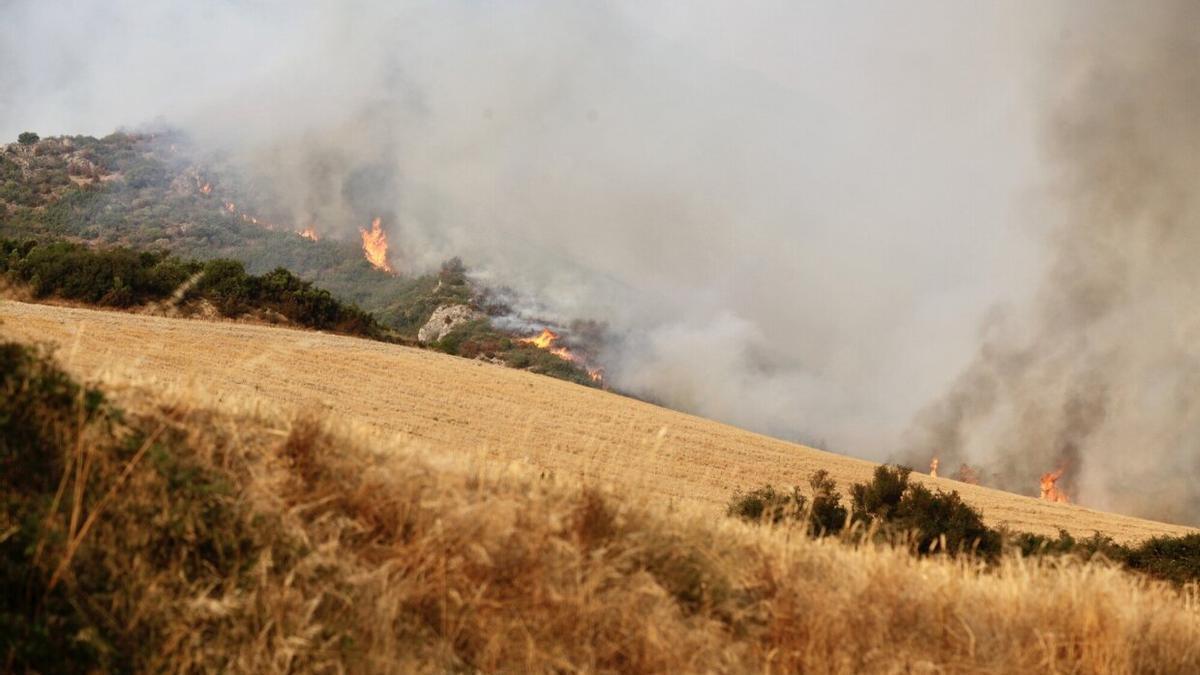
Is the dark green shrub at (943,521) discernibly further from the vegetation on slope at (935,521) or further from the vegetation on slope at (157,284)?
the vegetation on slope at (157,284)

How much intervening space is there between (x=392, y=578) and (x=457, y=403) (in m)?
29.0

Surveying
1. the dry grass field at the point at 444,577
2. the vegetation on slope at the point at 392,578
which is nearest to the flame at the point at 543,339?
the dry grass field at the point at 444,577

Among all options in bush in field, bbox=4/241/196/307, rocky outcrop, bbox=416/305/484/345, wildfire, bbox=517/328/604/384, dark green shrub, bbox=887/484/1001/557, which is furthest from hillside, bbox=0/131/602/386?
dark green shrub, bbox=887/484/1001/557

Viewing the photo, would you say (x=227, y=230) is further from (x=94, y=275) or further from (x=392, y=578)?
(x=392, y=578)

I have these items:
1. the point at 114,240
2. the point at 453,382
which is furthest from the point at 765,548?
the point at 114,240

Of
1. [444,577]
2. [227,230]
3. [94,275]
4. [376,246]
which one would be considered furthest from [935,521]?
[376,246]

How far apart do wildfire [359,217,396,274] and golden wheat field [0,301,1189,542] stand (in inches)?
4619

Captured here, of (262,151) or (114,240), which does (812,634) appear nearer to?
(114,240)

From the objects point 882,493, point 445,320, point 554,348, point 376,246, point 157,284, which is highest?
point 376,246

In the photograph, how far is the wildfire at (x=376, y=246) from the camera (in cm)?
15875

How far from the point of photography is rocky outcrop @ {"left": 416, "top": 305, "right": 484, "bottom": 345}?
375 feet

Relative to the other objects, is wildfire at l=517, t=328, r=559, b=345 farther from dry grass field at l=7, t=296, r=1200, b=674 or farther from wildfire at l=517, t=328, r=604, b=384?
dry grass field at l=7, t=296, r=1200, b=674

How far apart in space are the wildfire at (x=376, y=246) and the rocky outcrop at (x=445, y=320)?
34788mm

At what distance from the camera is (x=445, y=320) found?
120 m
